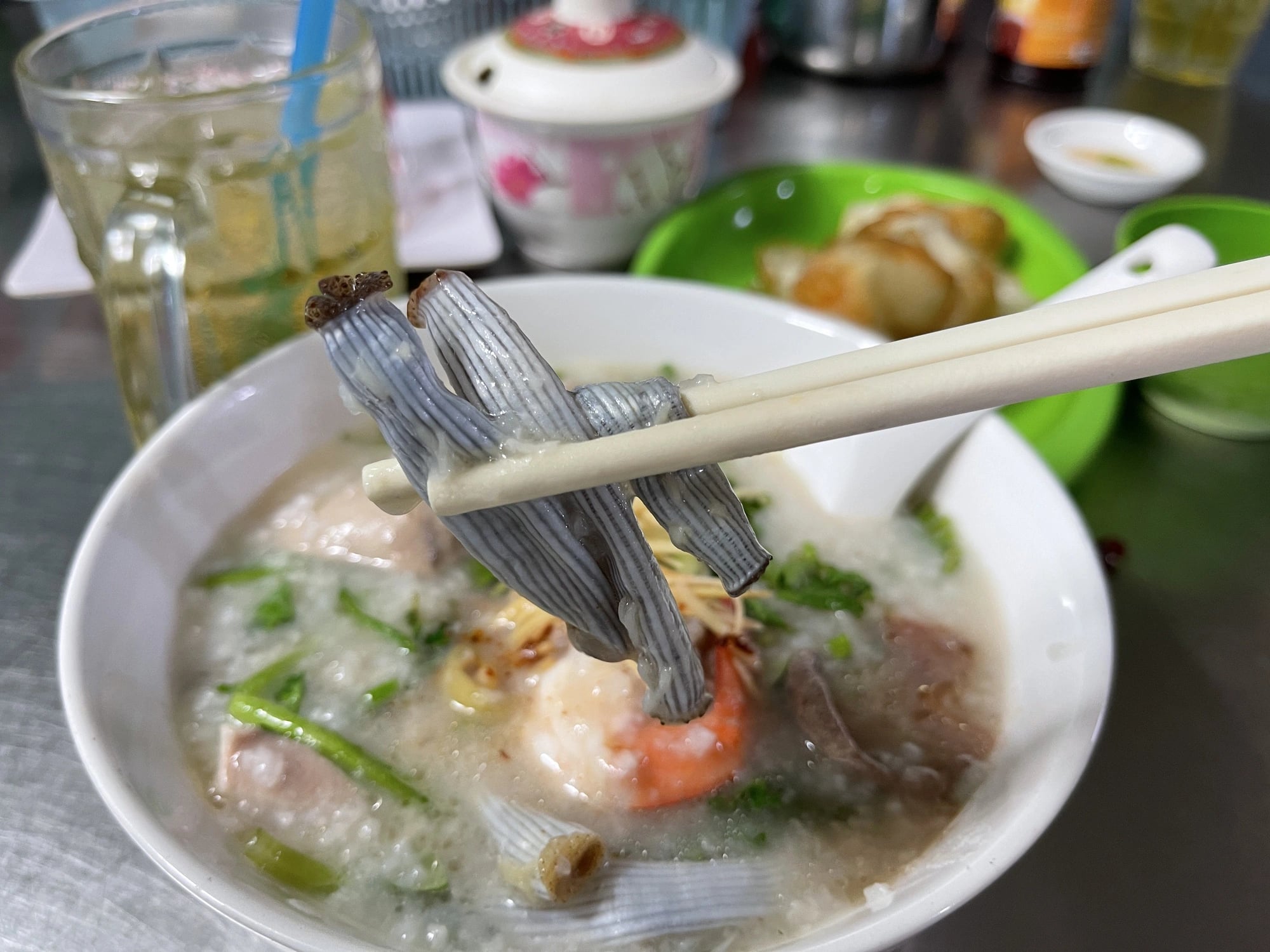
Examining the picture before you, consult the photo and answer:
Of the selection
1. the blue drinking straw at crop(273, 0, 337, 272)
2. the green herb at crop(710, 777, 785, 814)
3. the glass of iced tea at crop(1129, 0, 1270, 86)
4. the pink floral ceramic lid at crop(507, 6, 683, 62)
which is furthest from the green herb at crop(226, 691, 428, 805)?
the glass of iced tea at crop(1129, 0, 1270, 86)

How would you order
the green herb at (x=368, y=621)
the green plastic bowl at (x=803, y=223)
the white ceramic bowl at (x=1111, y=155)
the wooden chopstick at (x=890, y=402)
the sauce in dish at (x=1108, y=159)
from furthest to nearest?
1. the sauce in dish at (x=1108, y=159)
2. the white ceramic bowl at (x=1111, y=155)
3. the green plastic bowl at (x=803, y=223)
4. the green herb at (x=368, y=621)
5. the wooden chopstick at (x=890, y=402)

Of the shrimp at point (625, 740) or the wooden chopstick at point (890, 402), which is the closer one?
the wooden chopstick at point (890, 402)

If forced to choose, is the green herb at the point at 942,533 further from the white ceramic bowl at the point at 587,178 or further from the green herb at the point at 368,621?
the white ceramic bowl at the point at 587,178

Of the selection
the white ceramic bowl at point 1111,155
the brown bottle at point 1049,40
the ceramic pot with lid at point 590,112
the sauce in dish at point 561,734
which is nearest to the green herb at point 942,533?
the sauce in dish at point 561,734

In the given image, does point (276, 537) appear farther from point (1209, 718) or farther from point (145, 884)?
point (1209, 718)

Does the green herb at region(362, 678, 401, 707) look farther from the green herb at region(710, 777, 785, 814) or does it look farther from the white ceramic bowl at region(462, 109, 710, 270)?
the white ceramic bowl at region(462, 109, 710, 270)

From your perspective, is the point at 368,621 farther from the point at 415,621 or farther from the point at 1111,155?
the point at 1111,155


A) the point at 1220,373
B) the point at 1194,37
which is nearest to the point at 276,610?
the point at 1220,373
